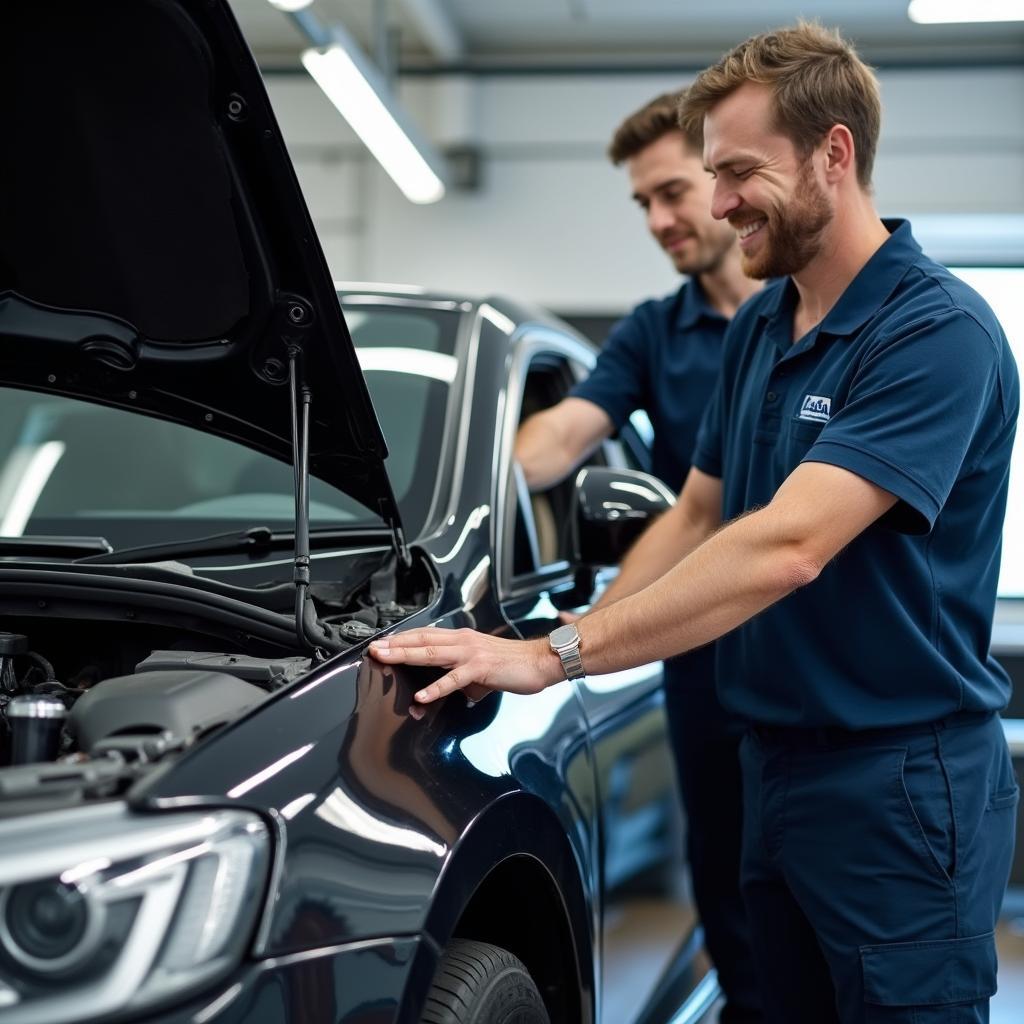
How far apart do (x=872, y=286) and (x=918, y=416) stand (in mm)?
271

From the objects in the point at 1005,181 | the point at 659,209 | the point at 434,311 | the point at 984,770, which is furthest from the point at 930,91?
the point at 984,770

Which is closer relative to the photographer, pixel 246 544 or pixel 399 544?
pixel 399 544

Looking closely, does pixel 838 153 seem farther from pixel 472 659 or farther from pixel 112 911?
pixel 112 911

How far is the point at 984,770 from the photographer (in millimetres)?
1849

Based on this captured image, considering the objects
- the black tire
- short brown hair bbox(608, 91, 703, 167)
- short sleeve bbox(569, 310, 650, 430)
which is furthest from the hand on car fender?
short brown hair bbox(608, 91, 703, 167)

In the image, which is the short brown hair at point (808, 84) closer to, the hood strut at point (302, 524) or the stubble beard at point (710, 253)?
the hood strut at point (302, 524)

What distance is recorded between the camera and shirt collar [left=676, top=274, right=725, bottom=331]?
9.80ft

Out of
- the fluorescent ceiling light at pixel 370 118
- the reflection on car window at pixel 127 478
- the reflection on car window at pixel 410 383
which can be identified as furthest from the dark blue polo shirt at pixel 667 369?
the fluorescent ceiling light at pixel 370 118

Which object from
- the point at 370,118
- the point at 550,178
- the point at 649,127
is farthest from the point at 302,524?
Answer: the point at 550,178

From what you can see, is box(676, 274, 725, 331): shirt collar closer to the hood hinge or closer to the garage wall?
the hood hinge

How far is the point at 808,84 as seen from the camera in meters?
1.91

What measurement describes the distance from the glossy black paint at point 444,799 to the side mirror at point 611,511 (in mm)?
116

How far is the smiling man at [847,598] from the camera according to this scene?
5.66 ft

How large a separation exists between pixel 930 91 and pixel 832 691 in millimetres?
7646
